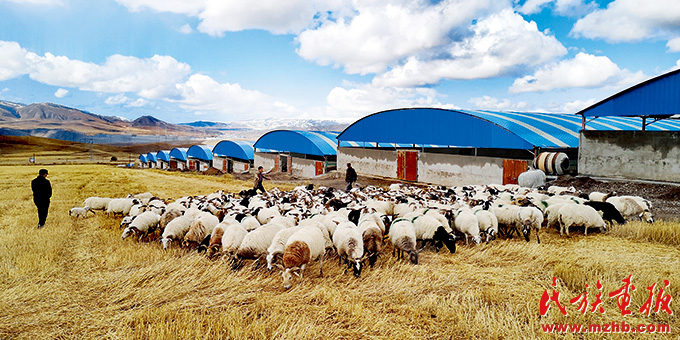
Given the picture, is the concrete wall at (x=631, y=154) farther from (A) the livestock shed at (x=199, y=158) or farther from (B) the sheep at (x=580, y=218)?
(A) the livestock shed at (x=199, y=158)

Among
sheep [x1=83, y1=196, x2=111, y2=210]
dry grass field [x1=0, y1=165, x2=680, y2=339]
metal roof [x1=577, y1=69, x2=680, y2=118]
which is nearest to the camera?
dry grass field [x1=0, y1=165, x2=680, y2=339]

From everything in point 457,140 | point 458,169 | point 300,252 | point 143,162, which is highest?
point 457,140

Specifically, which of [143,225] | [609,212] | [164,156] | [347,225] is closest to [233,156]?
[164,156]

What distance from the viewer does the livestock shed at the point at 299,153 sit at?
1177 inches

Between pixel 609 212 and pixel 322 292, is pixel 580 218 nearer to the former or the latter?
pixel 609 212

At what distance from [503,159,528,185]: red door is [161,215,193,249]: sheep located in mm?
15962

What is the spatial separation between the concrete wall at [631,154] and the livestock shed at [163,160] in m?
57.4

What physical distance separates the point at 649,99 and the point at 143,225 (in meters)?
20.1

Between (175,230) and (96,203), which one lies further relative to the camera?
(96,203)

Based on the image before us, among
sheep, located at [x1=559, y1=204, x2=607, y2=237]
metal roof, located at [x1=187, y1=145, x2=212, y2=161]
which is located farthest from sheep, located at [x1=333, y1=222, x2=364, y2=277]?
metal roof, located at [x1=187, y1=145, x2=212, y2=161]

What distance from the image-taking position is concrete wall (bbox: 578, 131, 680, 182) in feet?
49.8

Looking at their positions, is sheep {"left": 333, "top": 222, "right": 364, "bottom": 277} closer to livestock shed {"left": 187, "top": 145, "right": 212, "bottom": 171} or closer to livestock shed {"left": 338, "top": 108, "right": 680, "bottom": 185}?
livestock shed {"left": 338, "top": 108, "right": 680, "bottom": 185}

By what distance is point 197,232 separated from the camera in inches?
325

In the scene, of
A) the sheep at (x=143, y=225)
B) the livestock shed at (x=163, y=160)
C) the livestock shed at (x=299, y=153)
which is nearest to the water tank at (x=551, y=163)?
the livestock shed at (x=299, y=153)
